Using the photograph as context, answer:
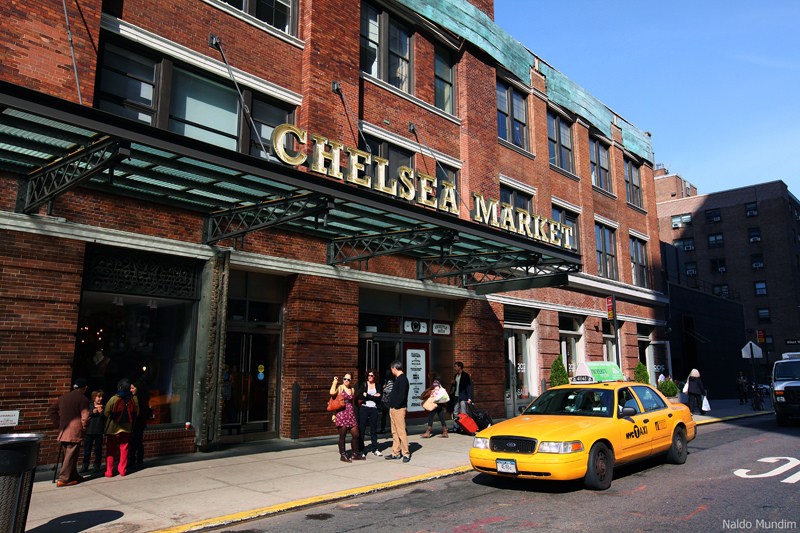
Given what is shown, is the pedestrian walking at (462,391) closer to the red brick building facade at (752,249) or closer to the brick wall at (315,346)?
the brick wall at (315,346)

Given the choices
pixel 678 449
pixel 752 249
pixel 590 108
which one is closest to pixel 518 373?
pixel 678 449

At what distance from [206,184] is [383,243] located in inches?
194

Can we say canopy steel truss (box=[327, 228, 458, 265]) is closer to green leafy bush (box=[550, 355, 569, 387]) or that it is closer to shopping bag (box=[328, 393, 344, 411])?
shopping bag (box=[328, 393, 344, 411])

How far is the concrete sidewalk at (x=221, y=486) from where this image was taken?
6977 mm

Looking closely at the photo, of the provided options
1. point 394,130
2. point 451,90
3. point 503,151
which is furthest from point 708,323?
point 394,130

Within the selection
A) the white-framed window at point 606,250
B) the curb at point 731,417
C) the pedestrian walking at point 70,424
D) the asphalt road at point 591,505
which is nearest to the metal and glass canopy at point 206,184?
the pedestrian walking at point 70,424

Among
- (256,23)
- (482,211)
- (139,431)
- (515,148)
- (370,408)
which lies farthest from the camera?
(515,148)

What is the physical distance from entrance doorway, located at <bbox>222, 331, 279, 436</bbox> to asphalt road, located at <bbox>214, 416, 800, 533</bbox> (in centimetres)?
543

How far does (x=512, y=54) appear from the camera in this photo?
22.7 metres

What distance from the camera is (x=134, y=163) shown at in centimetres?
1004

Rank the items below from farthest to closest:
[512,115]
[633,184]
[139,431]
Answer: [633,184] < [512,115] < [139,431]

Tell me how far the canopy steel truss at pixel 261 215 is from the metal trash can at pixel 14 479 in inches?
232

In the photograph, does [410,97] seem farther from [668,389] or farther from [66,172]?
[668,389]

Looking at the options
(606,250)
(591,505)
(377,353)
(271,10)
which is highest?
(271,10)
